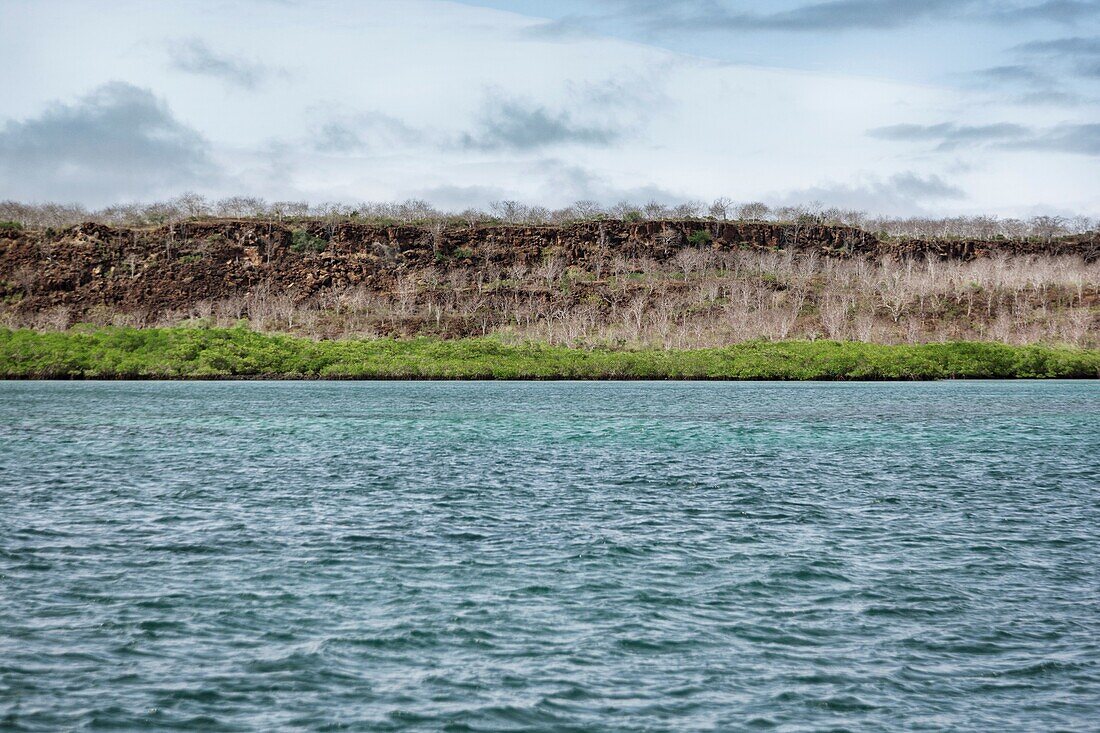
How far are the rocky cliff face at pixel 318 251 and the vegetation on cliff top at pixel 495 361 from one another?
130 feet

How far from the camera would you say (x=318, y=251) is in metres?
151

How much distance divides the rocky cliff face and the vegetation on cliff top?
39552 millimetres

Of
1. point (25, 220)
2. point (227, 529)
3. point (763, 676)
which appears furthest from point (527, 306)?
point (763, 676)

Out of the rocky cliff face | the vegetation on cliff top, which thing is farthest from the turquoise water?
the rocky cliff face

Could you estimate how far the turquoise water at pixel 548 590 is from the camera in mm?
10852

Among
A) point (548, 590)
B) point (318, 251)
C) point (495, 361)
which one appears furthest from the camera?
point (318, 251)

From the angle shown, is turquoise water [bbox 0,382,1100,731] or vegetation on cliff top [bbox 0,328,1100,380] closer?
turquoise water [bbox 0,382,1100,731]

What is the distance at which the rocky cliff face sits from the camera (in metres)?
136

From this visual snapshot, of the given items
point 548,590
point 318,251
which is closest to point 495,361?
point 318,251

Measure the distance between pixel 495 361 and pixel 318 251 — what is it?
219ft

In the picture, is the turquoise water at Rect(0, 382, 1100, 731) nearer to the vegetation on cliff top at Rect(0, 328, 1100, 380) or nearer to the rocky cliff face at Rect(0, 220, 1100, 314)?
the vegetation on cliff top at Rect(0, 328, 1100, 380)

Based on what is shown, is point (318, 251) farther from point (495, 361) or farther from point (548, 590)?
point (548, 590)

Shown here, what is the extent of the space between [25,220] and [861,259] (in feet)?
442

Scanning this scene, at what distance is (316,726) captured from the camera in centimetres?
1011
